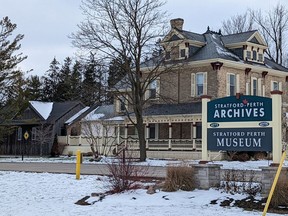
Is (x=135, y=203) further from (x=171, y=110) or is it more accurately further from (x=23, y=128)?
(x=23, y=128)

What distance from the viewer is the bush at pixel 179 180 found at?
13867 mm

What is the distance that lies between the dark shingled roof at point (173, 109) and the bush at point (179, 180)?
22.2 meters

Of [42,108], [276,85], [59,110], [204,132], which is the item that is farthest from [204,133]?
[42,108]

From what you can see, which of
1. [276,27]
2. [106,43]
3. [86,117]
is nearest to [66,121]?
[86,117]

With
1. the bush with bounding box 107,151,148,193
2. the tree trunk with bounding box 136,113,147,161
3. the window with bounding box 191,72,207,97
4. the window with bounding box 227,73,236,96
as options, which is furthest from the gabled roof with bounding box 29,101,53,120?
the bush with bounding box 107,151,148,193

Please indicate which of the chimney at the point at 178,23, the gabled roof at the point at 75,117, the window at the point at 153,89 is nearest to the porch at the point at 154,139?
the window at the point at 153,89

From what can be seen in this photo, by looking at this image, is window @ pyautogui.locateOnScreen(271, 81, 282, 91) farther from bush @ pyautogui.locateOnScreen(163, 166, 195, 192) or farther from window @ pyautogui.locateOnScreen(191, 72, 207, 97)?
bush @ pyautogui.locateOnScreen(163, 166, 195, 192)

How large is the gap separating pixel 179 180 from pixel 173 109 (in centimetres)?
2541

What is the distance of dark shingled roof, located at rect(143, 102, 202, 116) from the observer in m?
37.3

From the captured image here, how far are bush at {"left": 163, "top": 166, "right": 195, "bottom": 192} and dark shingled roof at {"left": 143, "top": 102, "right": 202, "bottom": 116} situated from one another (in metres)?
22.2

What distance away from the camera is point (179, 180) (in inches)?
552

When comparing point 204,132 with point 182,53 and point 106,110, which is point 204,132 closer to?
point 182,53

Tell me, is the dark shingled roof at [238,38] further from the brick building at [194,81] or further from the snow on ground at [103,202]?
the snow on ground at [103,202]

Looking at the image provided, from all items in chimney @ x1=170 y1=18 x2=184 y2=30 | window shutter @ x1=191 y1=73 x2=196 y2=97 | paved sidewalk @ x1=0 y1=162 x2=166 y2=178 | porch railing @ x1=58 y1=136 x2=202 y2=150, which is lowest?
paved sidewalk @ x1=0 y1=162 x2=166 y2=178
